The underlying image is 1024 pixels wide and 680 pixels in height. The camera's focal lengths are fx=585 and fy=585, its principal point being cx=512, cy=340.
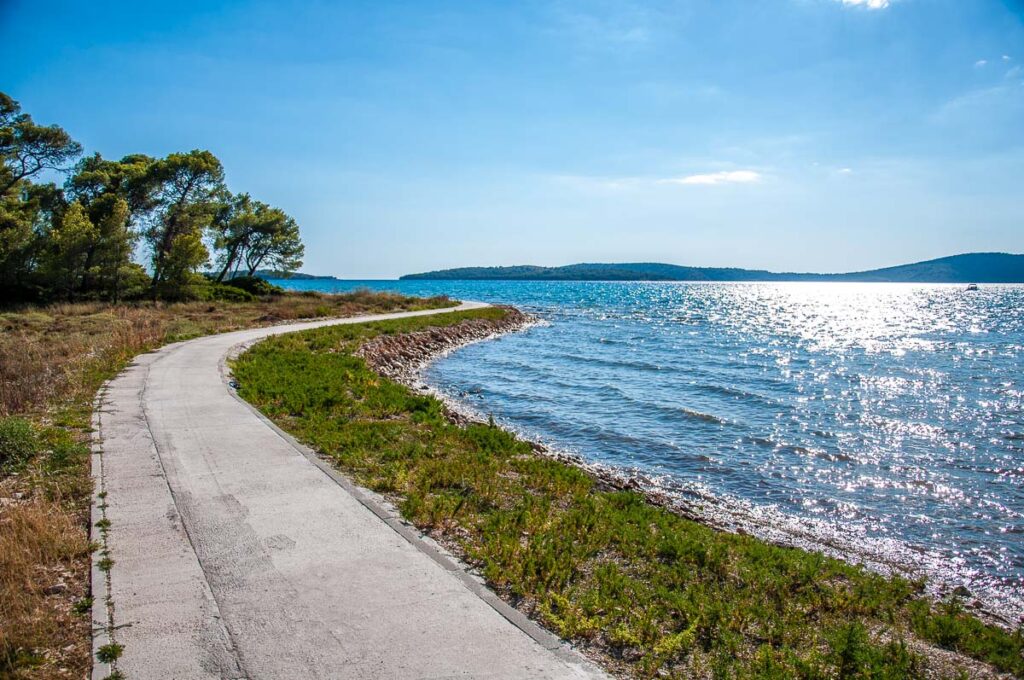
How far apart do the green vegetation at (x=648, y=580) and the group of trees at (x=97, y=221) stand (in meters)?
35.0

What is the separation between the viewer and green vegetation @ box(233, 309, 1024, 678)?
5.05 meters

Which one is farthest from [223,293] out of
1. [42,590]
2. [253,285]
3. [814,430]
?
[42,590]

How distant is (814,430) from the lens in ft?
53.3

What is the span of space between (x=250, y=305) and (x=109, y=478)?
38678mm

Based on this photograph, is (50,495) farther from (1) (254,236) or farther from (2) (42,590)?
(1) (254,236)

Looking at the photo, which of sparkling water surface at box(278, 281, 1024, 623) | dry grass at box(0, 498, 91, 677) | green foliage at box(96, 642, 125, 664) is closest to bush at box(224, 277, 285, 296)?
sparkling water surface at box(278, 281, 1024, 623)

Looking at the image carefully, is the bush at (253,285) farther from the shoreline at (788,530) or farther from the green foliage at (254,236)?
the shoreline at (788,530)

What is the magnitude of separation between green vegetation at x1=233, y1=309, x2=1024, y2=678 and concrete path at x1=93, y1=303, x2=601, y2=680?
0.56 meters

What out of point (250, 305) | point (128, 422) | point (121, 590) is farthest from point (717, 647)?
point (250, 305)

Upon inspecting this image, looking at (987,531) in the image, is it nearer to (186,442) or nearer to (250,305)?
(186,442)

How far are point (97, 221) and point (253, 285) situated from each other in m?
14.3

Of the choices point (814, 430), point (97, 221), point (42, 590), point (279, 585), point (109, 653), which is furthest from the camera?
point (97, 221)

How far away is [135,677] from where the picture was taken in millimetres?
4242

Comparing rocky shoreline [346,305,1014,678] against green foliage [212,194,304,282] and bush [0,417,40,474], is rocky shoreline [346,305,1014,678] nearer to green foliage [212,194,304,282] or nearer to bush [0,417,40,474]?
bush [0,417,40,474]
